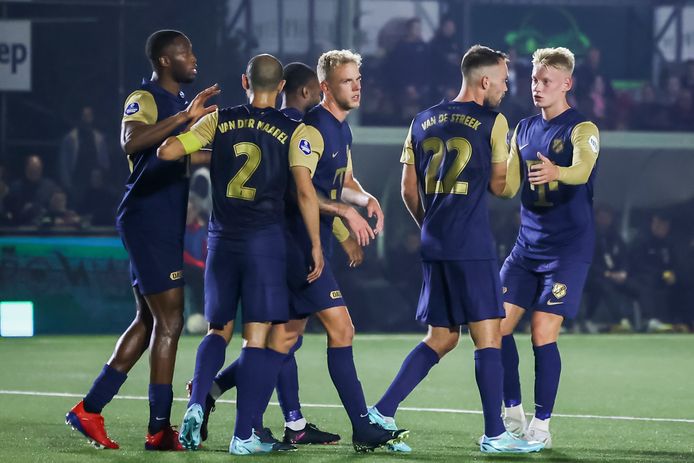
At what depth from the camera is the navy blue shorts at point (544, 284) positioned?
671cm

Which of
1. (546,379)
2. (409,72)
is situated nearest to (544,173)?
(546,379)

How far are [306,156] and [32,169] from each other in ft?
32.4

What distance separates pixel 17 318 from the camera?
48.3 ft

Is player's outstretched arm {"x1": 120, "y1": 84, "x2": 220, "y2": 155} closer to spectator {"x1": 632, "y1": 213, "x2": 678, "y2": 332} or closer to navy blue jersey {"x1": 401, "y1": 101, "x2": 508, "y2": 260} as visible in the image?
navy blue jersey {"x1": 401, "y1": 101, "x2": 508, "y2": 260}

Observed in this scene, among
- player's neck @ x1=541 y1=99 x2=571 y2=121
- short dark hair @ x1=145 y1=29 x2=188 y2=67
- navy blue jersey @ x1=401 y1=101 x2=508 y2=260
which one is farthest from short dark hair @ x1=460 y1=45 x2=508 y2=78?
short dark hair @ x1=145 y1=29 x2=188 y2=67

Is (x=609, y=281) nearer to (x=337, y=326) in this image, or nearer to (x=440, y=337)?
(x=440, y=337)

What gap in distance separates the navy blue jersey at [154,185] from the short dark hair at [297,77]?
668 mm

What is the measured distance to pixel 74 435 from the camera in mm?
6984

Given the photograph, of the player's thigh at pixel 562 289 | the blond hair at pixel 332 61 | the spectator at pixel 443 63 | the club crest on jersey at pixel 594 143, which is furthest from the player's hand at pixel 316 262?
the spectator at pixel 443 63

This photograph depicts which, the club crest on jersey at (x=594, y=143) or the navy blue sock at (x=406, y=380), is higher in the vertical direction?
the club crest on jersey at (x=594, y=143)

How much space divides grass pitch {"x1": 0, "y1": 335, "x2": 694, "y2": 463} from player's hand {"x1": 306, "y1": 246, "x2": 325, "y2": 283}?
87 centimetres

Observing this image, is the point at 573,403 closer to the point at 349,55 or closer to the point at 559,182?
the point at 559,182

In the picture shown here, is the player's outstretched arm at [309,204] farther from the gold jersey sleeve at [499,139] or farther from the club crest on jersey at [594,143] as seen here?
the club crest on jersey at [594,143]

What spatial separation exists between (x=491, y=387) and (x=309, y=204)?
4.10ft
